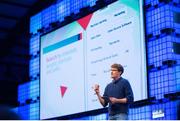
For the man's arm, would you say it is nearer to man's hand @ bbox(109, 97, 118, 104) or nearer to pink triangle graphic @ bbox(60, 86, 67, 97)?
man's hand @ bbox(109, 97, 118, 104)

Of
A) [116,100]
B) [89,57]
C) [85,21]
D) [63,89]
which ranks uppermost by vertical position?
[85,21]

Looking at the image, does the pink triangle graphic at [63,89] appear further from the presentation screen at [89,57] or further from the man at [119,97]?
the man at [119,97]

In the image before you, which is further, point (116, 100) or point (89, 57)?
point (89, 57)

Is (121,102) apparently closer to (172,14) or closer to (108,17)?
(172,14)

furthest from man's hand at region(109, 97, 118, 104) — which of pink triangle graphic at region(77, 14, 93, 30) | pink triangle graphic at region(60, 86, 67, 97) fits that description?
pink triangle graphic at region(60, 86, 67, 97)

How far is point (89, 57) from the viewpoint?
551cm

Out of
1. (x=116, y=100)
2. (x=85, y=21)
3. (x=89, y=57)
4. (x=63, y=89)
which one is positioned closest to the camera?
(x=116, y=100)

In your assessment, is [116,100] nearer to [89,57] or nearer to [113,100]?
[113,100]

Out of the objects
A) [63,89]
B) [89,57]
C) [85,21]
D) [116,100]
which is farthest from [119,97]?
[63,89]

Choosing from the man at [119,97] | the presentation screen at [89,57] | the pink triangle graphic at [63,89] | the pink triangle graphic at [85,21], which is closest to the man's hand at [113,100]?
the man at [119,97]

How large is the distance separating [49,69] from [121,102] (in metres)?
2.61

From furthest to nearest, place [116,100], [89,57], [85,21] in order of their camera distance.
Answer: [85,21], [89,57], [116,100]

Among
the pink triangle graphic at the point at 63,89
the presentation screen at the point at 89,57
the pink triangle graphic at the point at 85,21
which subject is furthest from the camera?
the pink triangle graphic at the point at 63,89

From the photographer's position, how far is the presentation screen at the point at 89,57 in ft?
15.6
